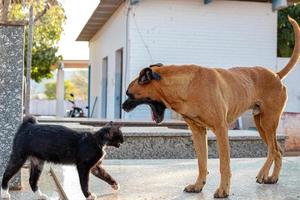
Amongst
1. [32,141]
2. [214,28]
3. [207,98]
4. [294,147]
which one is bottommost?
[294,147]

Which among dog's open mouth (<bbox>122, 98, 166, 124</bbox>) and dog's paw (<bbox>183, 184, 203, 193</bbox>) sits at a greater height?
dog's open mouth (<bbox>122, 98, 166, 124</bbox>)

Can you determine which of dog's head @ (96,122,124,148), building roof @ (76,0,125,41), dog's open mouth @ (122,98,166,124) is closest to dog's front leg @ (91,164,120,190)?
dog's head @ (96,122,124,148)

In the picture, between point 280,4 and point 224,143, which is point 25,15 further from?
point 224,143

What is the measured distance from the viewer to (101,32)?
26.7 m

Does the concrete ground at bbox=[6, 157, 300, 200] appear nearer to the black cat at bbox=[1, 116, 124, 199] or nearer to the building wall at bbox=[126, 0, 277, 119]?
the black cat at bbox=[1, 116, 124, 199]

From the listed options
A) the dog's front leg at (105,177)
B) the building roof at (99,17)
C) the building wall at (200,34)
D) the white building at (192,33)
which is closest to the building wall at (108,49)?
the white building at (192,33)

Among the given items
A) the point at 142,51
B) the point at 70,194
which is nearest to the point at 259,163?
the point at 70,194

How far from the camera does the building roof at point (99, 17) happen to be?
67.4 feet

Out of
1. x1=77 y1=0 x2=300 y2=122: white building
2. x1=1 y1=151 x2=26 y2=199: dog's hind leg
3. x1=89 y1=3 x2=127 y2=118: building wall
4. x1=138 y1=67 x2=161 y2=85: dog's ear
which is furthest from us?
x1=89 y1=3 x2=127 y2=118: building wall

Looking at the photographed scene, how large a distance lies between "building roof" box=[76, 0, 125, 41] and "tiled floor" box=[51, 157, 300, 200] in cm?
1313

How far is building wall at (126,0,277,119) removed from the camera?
1847 cm

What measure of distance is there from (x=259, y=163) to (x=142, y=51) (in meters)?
10.9

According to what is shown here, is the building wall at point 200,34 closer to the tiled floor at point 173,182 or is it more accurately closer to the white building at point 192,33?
the white building at point 192,33

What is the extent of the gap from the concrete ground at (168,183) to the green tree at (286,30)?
1671 cm
